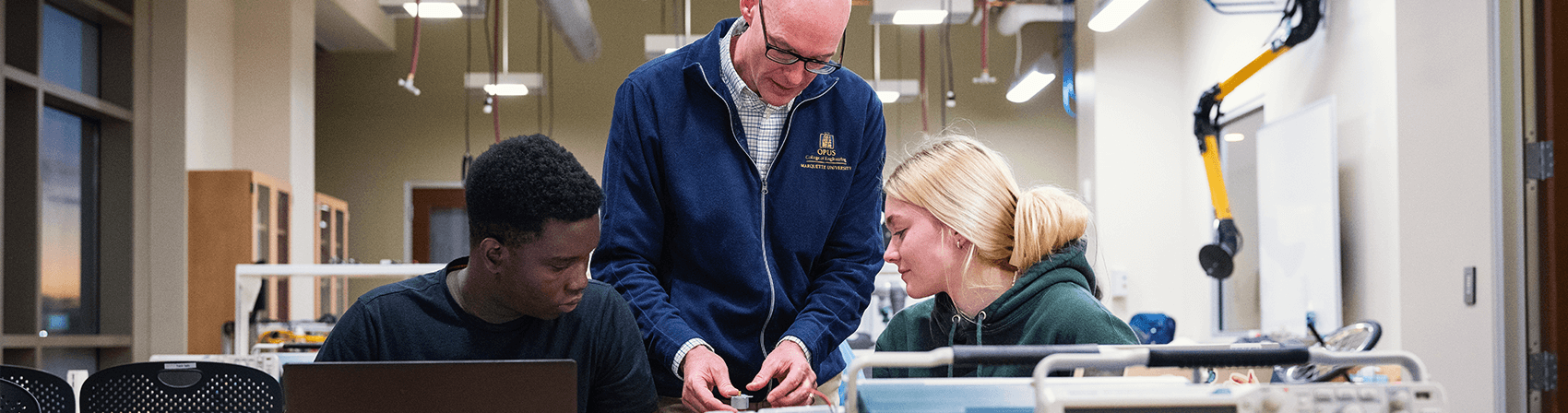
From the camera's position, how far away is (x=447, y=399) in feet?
2.65

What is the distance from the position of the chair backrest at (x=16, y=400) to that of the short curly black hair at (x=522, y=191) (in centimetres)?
115

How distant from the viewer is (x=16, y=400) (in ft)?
5.88

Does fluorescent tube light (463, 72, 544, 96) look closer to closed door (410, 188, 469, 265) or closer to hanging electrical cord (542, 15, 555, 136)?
hanging electrical cord (542, 15, 555, 136)

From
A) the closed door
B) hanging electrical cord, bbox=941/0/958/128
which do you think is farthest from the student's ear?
the closed door

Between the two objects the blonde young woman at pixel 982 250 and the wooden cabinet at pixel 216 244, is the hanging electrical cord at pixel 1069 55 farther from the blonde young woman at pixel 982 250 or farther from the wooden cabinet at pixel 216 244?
the blonde young woman at pixel 982 250

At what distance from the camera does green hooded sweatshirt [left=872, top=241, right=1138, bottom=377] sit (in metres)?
1.38

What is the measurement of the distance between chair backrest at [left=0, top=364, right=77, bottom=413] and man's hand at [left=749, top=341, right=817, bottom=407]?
1426 millimetres

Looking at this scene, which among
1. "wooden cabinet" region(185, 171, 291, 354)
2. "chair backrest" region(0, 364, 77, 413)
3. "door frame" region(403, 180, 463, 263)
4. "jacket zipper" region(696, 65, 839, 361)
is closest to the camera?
"jacket zipper" region(696, 65, 839, 361)

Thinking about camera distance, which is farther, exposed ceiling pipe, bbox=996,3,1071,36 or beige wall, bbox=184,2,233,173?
exposed ceiling pipe, bbox=996,3,1071,36

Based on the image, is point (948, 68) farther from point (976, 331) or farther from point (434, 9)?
point (976, 331)

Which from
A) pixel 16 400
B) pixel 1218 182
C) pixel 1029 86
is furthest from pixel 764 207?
pixel 1029 86

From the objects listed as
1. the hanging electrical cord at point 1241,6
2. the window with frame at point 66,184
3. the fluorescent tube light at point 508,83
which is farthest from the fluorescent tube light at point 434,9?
the hanging electrical cord at point 1241,6

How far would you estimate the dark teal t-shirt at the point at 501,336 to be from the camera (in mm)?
1189

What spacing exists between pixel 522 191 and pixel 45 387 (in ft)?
4.40
